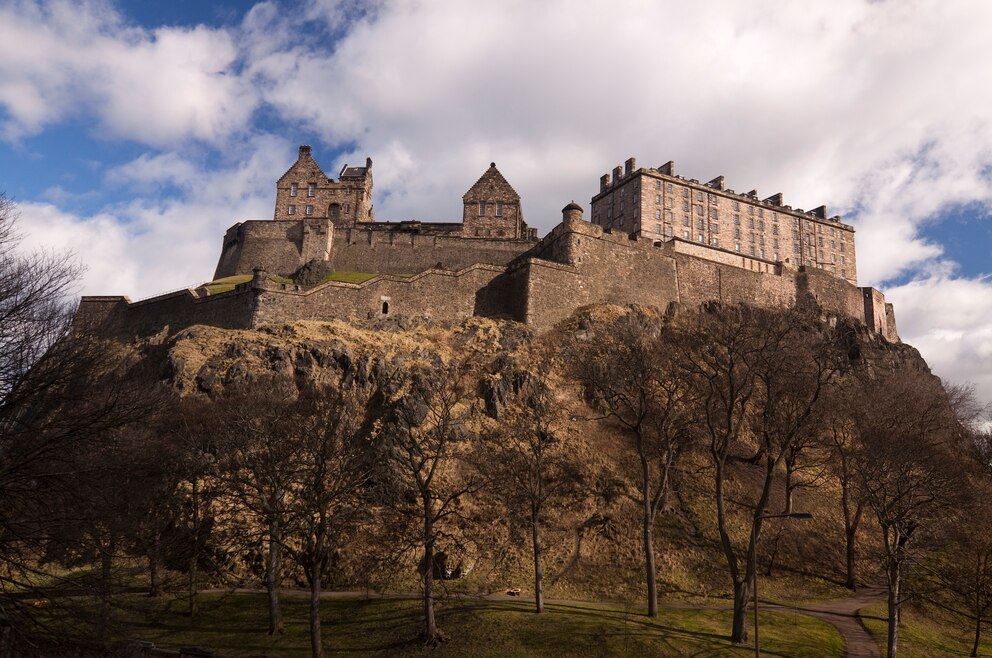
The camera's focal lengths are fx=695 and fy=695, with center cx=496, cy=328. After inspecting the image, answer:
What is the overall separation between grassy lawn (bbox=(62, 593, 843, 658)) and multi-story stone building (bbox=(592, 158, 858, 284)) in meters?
49.4

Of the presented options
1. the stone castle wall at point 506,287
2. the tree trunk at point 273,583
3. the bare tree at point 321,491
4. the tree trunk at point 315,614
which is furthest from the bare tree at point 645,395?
the tree trunk at point 273,583

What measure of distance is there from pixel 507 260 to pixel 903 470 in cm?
3815

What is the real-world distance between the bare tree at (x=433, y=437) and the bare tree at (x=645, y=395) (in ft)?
22.5

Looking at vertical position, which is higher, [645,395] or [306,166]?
[306,166]

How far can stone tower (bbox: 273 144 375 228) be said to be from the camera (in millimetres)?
66875

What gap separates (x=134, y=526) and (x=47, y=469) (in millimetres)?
8880

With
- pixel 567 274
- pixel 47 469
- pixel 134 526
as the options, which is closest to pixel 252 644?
pixel 134 526

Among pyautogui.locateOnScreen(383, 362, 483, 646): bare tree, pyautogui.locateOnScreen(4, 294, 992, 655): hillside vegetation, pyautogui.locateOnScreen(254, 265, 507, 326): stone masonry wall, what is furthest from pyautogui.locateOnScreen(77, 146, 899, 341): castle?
pyautogui.locateOnScreen(383, 362, 483, 646): bare tree

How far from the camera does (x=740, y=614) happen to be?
914 inches

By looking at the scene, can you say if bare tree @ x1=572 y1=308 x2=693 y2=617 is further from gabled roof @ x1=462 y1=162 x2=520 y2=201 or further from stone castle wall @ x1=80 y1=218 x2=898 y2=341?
gabled roof @ x1=462 y1=162 x2=520 y2=201

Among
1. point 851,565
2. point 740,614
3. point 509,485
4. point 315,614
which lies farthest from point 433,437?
point 851,565

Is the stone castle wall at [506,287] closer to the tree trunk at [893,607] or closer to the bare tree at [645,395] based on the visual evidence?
the bare tree at [645,395]

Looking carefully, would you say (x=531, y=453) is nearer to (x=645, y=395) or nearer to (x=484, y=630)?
(x=645, y=395)

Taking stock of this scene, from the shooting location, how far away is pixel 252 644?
24734mm
